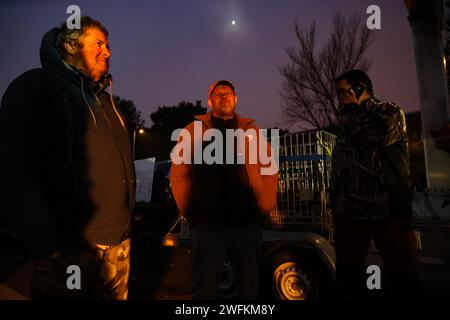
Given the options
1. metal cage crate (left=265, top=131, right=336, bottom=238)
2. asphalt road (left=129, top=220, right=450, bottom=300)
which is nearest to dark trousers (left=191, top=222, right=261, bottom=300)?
metal cage crate (left=265, top=131, right=336, bottom=238)

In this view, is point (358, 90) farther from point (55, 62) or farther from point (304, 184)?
point (55, 62)

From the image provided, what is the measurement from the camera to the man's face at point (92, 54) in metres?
1.84

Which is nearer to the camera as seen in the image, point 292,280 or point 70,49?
point 70,49

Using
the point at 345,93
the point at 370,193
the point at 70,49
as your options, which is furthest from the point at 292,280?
the point at 70,49

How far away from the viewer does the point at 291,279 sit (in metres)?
3.38

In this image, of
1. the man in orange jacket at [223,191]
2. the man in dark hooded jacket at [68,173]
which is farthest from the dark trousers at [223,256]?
the man in dark hooded jacket at [68,173]

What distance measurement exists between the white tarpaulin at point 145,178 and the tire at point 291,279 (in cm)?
520

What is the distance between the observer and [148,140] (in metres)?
32.4

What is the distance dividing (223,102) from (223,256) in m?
1.52

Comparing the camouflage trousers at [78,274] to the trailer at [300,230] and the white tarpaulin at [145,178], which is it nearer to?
the trailer at [300,230]

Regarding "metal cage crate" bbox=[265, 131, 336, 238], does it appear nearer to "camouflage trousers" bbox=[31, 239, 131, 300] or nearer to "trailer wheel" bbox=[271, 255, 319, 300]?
"trailer wheel" bbox=[271, 255, 319, 300]

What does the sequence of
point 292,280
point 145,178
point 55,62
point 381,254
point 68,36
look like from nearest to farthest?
1. point 55,62
2. point 68,36
3. point 381,254
4. point 292,280
5. point 145,178
